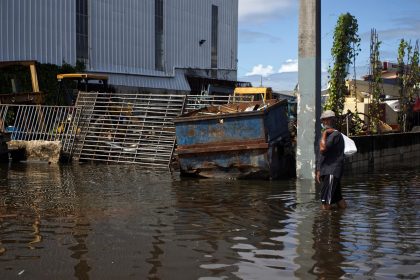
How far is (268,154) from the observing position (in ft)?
43.2

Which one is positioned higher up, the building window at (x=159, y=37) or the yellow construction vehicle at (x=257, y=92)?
the building window at (x=159, y=37)

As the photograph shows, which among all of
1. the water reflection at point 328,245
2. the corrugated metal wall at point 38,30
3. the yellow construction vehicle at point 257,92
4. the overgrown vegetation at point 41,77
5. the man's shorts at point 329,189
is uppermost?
the corrugated metal wall at point 38,30

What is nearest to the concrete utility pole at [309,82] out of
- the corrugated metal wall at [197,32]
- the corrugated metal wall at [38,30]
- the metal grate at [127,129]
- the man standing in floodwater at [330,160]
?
the metal grate at [127,129]

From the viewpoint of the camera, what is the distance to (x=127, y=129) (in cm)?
1702

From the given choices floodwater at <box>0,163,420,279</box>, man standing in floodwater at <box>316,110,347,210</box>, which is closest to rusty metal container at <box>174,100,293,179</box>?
floodwater at <box>0,163,420,279</box>

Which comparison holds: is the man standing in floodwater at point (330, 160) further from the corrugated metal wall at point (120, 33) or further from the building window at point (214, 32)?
the building window at point (214, 32)

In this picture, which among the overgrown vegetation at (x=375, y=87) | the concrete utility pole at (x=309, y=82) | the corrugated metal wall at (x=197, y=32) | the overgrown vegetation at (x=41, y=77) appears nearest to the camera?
the concrete utility pole at (x=309, y=82)

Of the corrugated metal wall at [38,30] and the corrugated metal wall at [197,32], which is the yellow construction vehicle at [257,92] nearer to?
the corrugated metal wall at [38,30]

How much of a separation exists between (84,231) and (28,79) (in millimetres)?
19153

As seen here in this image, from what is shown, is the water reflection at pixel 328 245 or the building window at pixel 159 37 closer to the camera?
the water reflection at pixel 328 245

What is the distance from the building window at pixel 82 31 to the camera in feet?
95.1

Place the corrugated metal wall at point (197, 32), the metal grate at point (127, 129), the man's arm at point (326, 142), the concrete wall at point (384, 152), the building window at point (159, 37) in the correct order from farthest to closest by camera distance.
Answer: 1. the corrugated metal wall at point (197, 32)
2. the building window at point (159, 37)
3. the concrete wall at point (384, 152)
4. the metal grate at point (127, 129)
5. the man's arm at point (326, 142)

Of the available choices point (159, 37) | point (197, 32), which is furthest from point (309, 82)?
point (197, 32)

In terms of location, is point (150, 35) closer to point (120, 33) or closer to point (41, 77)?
point (120, 33)
